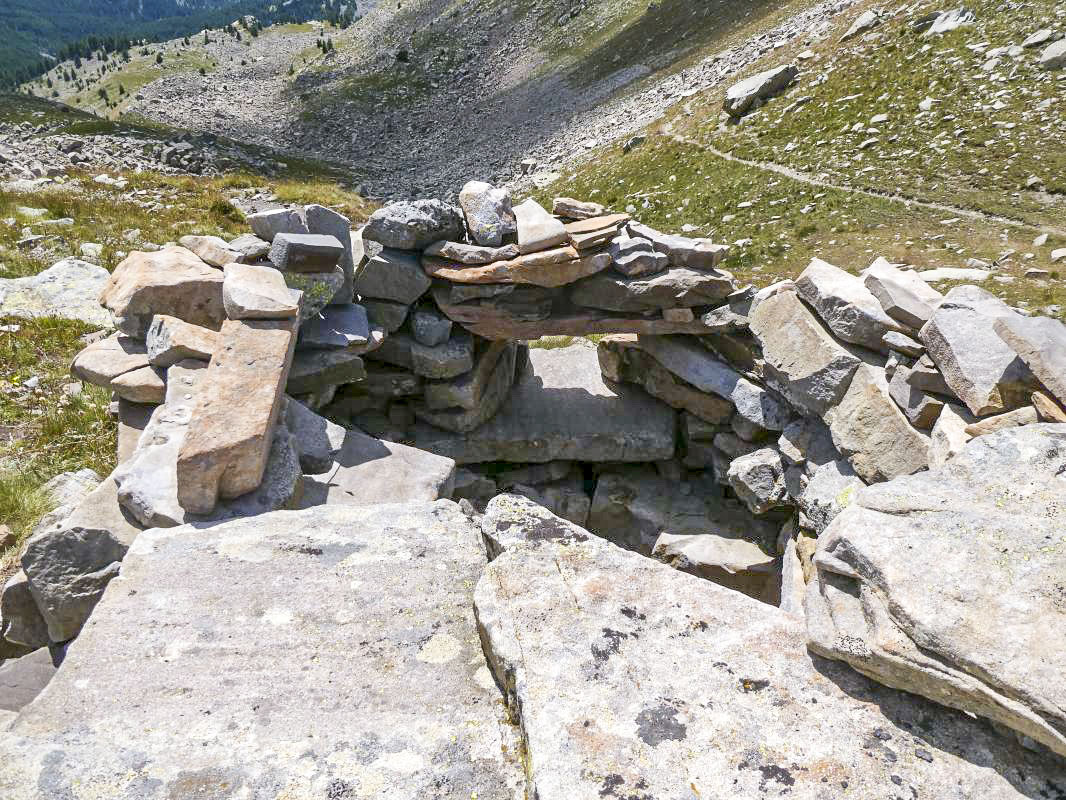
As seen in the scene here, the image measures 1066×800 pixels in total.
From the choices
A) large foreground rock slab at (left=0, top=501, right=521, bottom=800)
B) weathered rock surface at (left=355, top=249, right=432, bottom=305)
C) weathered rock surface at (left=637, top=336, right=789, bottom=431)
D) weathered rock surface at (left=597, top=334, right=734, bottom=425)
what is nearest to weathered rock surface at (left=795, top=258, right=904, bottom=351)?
weathered rock surface at (left=637, top=336, right=789, bottom=431)

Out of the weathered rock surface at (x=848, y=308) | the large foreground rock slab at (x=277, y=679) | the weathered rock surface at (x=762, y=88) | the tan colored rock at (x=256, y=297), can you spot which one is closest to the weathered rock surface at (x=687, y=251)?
the weathered rock surface at (x=848, y=308)

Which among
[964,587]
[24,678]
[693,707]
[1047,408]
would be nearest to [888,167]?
[1047,408]

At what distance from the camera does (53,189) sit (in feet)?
60.6

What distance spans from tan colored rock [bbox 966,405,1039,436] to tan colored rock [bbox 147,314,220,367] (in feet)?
24.4

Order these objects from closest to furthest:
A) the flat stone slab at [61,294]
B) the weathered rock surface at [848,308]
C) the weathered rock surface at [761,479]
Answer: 1. the weathered rock surface at [848,308]
2. the weathered rock surface at [761,479]
3. the flat stone slab at [61,294]

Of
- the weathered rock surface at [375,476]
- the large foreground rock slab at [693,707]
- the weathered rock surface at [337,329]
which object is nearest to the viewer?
the large foreground rock slab at [693,707]

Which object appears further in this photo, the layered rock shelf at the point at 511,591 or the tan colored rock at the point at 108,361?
the tan colored rock at the point at 108,361

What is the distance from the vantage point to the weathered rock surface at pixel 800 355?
8.41 m

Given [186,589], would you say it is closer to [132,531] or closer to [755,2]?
[132,531]

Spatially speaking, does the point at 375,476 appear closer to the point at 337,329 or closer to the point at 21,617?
the point at 337,329

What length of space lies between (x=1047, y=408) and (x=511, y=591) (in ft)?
16.1

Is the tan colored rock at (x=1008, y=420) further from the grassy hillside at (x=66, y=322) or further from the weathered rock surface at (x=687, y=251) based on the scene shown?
the grassy hillside at (x=66, y=322)

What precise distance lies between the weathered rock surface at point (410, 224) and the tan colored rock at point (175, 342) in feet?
12.0

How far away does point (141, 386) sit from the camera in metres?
6.87
